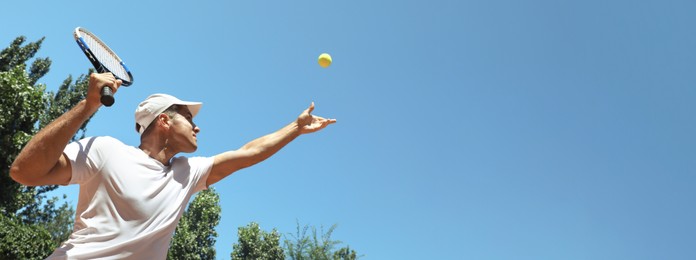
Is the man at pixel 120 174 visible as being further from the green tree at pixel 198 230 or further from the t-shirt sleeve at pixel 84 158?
the green tree at pixel 198 230

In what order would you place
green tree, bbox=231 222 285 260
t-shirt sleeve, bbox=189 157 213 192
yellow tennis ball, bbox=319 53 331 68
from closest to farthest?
1. t-shirt sleeve, bbox=189 157 213 192
2. yellow tennis ball, bbox=319 53 331 68
3. green tree, bbox=231 222 285 260

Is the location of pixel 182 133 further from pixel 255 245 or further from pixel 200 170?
pixel 255 245

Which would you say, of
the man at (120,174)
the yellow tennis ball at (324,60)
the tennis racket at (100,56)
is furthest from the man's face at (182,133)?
the yellow tennis ball at (324,60)

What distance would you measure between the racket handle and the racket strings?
1.54 m

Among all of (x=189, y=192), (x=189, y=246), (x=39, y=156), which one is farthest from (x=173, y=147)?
(x=189, y=246)

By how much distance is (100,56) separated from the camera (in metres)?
5.02

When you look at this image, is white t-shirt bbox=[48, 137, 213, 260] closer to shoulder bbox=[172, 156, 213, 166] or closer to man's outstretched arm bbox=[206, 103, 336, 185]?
shoulder bbox=[172, 156, 213, 166]

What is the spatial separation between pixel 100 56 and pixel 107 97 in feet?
5.64

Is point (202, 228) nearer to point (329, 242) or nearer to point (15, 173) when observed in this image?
point (329, 242)

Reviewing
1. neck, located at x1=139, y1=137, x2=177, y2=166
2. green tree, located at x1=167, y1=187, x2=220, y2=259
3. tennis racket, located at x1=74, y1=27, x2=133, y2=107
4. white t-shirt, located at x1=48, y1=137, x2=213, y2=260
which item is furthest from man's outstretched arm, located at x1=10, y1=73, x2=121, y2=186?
green tree, located at x1=167, y1=187, x2=220, y2=259

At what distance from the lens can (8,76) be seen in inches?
611

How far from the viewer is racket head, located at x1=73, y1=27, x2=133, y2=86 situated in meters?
4.86

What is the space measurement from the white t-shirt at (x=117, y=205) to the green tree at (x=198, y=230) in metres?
28.4

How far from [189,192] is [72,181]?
0.73m
